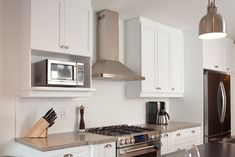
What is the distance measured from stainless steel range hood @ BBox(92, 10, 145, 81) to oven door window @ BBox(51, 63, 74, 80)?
525 millimetres

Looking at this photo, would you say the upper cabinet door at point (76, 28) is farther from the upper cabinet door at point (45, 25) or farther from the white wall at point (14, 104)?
the white wall at point (14, 104)

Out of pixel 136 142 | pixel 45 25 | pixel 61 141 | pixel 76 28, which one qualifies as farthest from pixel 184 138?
pixel 45 25

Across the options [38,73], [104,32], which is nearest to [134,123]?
[104,32]

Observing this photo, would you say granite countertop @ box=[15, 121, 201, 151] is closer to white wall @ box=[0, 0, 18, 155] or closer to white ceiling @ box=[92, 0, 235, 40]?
white wall @ box=[0, 0, 18, 155]

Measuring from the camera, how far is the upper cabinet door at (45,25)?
247 centimetres

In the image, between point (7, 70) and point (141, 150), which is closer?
point (7, 70)

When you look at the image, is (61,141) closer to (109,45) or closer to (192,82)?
(109,45)

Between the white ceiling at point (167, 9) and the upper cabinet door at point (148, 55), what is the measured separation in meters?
0.20

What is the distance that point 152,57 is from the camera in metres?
3.76

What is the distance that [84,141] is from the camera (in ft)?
8.14

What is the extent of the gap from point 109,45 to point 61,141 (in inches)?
58.2

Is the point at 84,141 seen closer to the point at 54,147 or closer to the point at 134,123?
the point at 54,147

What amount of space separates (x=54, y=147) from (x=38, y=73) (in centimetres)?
88

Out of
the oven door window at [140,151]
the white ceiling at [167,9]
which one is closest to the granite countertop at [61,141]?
the oven door window at [140,151]
